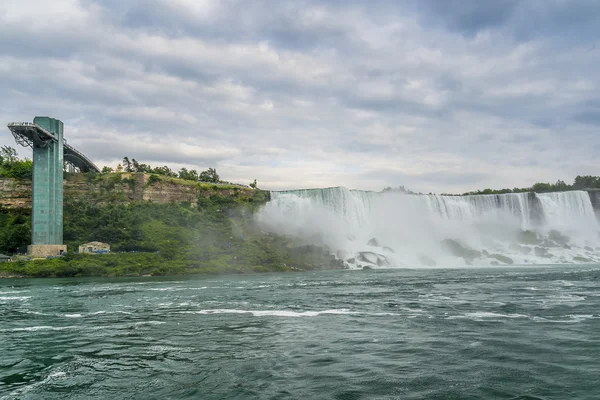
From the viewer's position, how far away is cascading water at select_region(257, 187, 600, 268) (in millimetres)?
70875

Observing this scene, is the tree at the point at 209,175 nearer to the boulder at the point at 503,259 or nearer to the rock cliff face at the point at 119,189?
the rock cliff face at the point at 119,189

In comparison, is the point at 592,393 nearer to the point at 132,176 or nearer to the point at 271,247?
the point at 271,247

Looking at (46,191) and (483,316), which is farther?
(46,191)

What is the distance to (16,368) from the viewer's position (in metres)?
12.0

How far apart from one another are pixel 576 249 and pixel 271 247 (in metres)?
50.3

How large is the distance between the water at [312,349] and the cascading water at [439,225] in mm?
46203

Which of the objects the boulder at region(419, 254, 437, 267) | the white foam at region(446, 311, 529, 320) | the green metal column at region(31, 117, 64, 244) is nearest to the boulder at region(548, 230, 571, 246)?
the boulder at region(419, 254, 437, 267)

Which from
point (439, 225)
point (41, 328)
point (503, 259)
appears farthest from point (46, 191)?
point (503, 259)

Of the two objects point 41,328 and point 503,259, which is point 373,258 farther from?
point 41,328

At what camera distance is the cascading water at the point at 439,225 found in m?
70.9

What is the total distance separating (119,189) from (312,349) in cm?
8038

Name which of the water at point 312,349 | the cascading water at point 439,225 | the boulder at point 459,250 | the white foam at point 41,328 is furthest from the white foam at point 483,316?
the boulder at point 459,250

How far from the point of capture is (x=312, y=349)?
13.5m

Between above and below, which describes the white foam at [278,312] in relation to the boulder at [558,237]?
below
